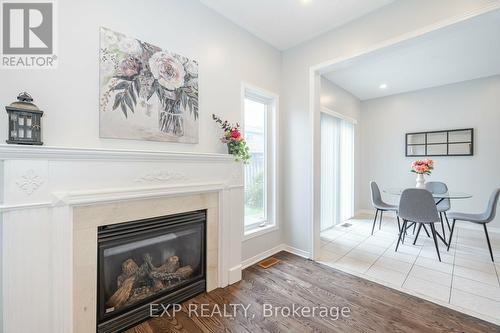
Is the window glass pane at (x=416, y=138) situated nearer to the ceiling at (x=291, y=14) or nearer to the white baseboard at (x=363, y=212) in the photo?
the white baseboard at (x=363, y=212)

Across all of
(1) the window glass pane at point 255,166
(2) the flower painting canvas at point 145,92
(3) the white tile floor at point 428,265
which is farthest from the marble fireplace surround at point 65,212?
(3) the white tile floor at point 428,265

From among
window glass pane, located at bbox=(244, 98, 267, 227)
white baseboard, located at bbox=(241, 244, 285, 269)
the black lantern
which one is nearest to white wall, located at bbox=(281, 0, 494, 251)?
white baseboard, located at bbox=(241, 244, 285, 269)

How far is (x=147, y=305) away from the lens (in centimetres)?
173

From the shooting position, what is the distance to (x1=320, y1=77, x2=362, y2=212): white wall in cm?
402

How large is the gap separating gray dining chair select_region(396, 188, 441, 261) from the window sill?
1.86 metres

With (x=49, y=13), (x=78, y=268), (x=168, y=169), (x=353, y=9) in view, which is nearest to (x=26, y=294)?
(x=78, y=268)

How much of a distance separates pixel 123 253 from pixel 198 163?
3.07 ft

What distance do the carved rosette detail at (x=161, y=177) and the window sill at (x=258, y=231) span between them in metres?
1.20

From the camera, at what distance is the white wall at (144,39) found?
140 cm

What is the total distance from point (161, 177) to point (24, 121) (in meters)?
0.87

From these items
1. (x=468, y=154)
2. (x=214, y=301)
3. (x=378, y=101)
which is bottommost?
(x=214, y=301)

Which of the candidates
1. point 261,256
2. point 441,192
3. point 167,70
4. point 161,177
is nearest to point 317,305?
point 261,256

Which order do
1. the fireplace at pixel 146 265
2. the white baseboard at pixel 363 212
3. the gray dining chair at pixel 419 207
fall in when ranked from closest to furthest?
the fireplace at pixel 146 265 → the gray dining chair at pixel 419 207 → the white baseboard at pixel 363 212

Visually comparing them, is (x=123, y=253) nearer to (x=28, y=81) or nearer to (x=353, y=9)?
(x=28, y=81)
